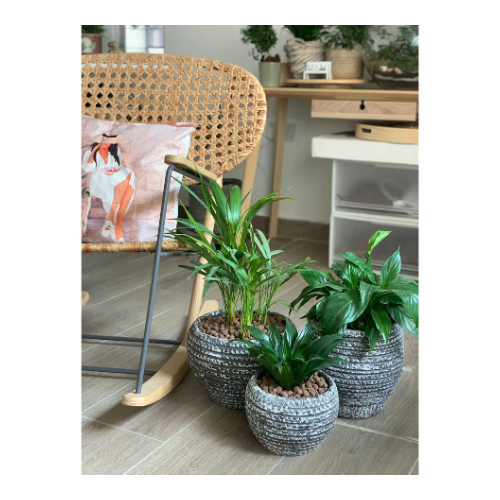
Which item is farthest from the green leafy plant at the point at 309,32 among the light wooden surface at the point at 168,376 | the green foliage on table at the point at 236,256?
the green foliage on table at the point at 236,256

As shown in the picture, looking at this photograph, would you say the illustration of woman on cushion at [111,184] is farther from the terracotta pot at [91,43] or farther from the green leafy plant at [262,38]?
the terracotta pot at [91,43]

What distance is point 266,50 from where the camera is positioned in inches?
105

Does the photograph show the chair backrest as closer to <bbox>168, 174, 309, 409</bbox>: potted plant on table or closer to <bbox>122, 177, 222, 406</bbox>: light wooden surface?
<bbox>122, 177, 222, 406</bbox>: light wooden surface

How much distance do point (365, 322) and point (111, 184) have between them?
0.70 metres

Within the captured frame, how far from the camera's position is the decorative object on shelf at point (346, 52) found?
8.11 ft

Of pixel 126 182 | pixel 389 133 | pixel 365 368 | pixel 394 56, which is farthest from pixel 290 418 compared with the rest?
pixel 394 56

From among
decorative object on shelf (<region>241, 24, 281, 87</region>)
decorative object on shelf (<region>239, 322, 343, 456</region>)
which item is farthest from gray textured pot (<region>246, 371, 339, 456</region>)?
decorative object on shelf (<region>241, 24, 281, 87</region>)

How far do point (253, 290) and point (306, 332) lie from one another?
0.48 feet

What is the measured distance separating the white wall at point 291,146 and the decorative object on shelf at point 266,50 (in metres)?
0.18

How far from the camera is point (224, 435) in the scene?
127 centimetres

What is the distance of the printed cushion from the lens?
1.51m

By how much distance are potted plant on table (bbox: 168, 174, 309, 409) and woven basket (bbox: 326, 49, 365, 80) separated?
1.36m
